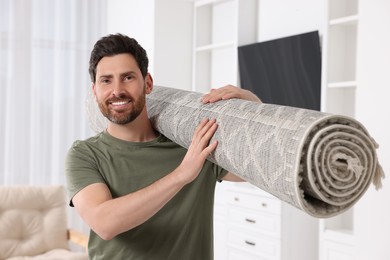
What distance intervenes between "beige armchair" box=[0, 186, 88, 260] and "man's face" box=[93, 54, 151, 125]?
2.65m

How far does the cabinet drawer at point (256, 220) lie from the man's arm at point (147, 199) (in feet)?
9.35

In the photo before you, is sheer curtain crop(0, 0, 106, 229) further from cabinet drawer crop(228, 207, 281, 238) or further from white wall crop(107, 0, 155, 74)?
cabinet drawer crop(228, 207, 281, 238)

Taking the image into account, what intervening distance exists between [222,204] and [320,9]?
5.81 ft

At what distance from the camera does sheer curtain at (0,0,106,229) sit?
5441mm

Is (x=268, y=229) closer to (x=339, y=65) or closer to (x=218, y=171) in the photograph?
(x=339, y=65)

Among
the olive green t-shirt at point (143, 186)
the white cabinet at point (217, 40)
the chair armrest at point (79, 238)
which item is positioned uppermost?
the white cabinet at point (217, 40)

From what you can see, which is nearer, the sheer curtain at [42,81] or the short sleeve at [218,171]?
the short sleeve at [218,171]

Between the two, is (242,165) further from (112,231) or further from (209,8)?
(209,8)

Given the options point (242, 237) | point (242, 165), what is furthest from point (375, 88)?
point (242, 237)

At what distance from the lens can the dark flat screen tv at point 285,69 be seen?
14.0 feet

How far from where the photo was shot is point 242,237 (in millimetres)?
4648

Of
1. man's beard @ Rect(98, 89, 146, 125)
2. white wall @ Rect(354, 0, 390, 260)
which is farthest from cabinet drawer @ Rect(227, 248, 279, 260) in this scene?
man's beard @ Rect(98, 89, 146, 125)

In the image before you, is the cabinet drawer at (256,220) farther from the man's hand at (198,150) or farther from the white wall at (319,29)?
the man's hand at (198,150)

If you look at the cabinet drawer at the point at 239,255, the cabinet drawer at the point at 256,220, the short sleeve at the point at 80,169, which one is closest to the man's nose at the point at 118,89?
the short sleeve at the point at 80,169
